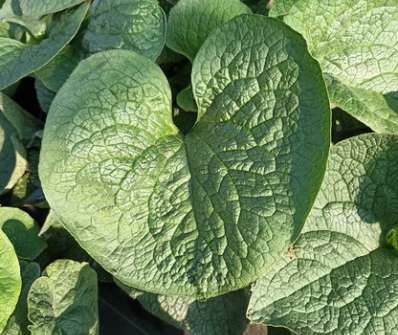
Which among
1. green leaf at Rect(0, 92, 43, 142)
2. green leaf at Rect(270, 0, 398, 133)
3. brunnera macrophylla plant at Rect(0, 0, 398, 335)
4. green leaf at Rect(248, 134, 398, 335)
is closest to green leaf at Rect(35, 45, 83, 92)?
brunnera macrophylla plant at Rect(0, 0, 398, 335)

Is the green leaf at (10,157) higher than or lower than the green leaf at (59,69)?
lower

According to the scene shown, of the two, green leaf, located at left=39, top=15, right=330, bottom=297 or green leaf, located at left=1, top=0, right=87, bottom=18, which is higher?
green leaf, located at left=1, top=0, right=87, bottom=18

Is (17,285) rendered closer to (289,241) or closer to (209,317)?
(209,317)

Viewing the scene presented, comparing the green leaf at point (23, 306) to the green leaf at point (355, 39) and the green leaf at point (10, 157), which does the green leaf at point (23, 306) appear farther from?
the green leaf at point (355, 39)

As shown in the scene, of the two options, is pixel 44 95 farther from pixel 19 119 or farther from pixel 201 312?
pixel 201 312

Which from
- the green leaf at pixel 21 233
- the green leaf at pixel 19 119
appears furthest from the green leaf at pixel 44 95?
the green leaf at pixel 21 233

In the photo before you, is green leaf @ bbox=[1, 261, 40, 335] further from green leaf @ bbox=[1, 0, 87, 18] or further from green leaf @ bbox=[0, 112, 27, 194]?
green leaf @ bbox=[1, 0, 87, 18]
